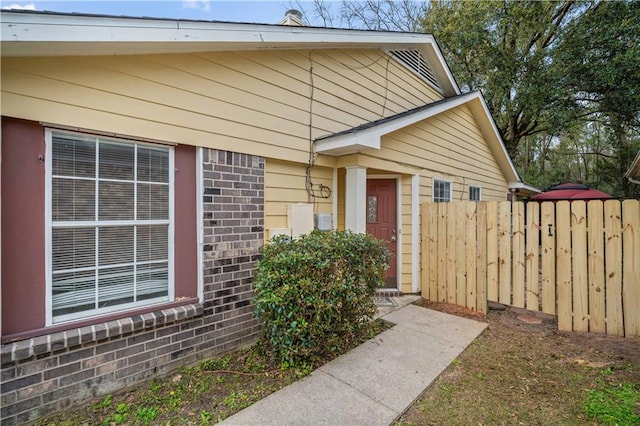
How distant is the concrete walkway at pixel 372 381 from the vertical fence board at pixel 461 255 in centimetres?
75

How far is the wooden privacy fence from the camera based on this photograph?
3.87 m

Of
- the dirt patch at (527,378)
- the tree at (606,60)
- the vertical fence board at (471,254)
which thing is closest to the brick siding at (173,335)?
the dirt patch at (527,378)

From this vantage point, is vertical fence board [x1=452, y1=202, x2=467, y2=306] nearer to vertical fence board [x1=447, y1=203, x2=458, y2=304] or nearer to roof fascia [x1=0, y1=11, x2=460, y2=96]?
vertical fence board [x1=447, y1=203, x2=458, y2=304]

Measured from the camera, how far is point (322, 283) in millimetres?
3295

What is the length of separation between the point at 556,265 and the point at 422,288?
7.27ft

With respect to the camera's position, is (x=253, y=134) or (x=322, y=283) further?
(x=253, y=134)

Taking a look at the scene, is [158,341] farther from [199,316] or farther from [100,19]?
[100,19]

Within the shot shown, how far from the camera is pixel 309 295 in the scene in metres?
3.21

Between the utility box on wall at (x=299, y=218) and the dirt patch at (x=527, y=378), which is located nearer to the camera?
the dirt patch at (x=527, y=378)

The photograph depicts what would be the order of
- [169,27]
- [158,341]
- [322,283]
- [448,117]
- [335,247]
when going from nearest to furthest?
1. [169,27]
2. [158,341]
3. [322,283]
4. [335,247]
5. [448,117]

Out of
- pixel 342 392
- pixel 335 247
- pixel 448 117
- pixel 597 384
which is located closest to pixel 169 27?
pixel 335 247

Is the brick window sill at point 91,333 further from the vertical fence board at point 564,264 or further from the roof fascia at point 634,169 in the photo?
the roof fascia at point 634,169

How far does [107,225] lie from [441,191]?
21.6ft

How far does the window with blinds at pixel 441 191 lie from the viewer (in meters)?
6.79
